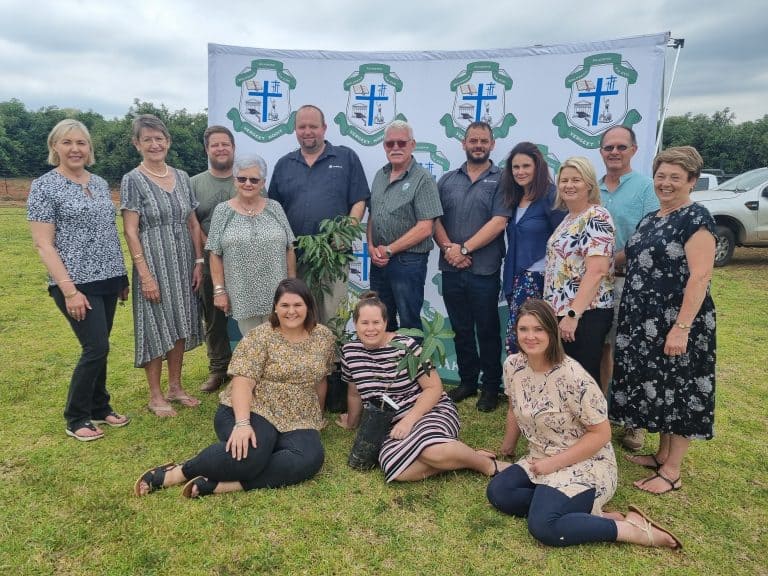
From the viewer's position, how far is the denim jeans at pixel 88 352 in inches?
122

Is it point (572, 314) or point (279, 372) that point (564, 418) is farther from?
point (279, 372)

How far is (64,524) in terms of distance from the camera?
2408mm

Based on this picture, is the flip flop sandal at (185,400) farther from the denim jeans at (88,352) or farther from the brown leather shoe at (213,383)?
the denim jeans at (88,352)

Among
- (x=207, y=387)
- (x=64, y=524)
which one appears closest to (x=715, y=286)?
(x=207, y=387)

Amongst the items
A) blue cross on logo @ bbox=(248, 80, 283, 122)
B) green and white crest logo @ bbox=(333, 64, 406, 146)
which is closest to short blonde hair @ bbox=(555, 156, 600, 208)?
green and white crest logo @ bbox=(333, 64, 406, 146)

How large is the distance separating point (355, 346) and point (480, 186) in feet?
4.55

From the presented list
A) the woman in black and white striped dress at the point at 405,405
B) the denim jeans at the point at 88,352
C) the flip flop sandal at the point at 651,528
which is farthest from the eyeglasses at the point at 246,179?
the flip flop sandal at the point at 651,528

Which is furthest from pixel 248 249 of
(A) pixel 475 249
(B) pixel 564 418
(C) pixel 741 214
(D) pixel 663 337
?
(C) pixel 741 214

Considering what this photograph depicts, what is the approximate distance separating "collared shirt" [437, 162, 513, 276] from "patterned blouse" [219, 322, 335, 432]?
4.19ft

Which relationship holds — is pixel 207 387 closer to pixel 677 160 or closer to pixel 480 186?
pixel 480 186

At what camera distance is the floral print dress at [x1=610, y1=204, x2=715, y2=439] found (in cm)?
256

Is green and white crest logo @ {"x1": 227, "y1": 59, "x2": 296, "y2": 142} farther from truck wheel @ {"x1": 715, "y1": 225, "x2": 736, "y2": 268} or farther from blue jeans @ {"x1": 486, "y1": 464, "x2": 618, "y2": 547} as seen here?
truck wheel @ {"x1": 715, "y1": 225, "x2": 736, "y2": 268}

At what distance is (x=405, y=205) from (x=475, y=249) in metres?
0.56

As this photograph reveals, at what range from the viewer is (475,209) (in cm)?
349
